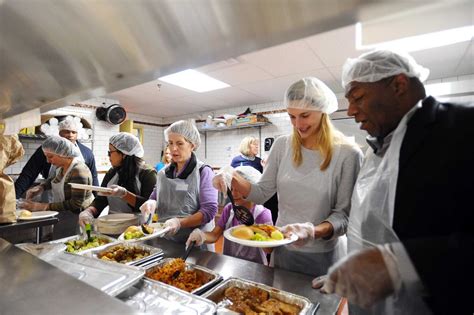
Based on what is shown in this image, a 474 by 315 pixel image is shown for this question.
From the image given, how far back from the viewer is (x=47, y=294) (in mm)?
554

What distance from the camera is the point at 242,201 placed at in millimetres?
2092

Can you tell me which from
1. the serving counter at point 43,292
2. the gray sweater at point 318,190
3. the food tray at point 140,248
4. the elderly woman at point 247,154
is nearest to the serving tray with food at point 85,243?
the food tray at point 140,248

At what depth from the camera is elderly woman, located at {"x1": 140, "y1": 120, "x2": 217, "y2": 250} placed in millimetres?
2115

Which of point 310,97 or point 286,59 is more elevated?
point 286,59

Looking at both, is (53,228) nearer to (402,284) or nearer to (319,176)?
(319,176)

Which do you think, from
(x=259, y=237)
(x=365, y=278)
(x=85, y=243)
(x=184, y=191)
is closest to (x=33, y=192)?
(x=85, y=243)

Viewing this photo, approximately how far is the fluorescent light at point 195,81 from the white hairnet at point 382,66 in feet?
11.5

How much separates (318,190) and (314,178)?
75 millimetres

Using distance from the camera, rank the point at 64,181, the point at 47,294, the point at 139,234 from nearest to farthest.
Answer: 1. the point at 47,294
2. the point at 139,234
3. the point at 64,181

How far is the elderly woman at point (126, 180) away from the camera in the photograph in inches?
97.7

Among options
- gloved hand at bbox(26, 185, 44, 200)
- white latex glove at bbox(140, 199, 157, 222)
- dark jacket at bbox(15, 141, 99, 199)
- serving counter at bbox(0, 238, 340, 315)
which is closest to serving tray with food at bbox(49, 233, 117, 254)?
white latex glove at bbox(140, 199, 157, 222)

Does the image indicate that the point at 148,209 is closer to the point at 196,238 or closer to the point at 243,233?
the point at 196,238

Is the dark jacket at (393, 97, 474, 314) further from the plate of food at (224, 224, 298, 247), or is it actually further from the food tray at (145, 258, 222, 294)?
the food tray at (145, 258, 222, 294)

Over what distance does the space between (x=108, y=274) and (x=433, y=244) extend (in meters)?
1.12
